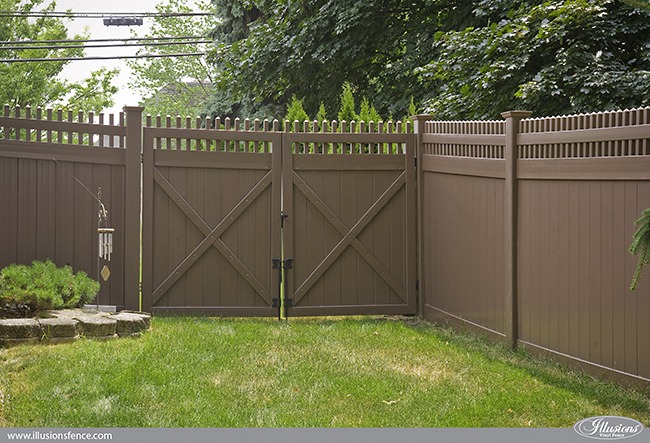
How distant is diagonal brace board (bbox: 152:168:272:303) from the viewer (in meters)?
9.05

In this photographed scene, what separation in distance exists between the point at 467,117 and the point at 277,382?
23.7ft

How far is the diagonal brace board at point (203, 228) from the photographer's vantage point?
9055 millimetres

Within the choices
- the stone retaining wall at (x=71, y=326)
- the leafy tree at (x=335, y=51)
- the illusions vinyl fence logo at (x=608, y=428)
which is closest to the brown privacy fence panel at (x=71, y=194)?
the stone retaining wall at (x=71, y=326)

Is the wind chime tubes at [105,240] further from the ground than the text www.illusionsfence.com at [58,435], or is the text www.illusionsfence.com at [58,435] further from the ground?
the wind chime tubes at [105,240]

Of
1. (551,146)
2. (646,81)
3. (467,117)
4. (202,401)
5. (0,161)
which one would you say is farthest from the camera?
(467,117)

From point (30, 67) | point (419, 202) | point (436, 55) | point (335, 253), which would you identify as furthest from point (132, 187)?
point (30, 67)

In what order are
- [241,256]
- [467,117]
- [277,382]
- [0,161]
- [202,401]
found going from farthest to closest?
[467,117] < [241,256] < [0,161] < [277,382] < [202,401]

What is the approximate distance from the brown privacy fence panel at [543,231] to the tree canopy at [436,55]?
2.31m

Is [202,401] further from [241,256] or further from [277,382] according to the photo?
[241,256]

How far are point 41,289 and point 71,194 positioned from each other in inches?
49.1

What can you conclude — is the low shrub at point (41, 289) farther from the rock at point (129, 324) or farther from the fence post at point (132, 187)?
the fence post at point (132, 187)

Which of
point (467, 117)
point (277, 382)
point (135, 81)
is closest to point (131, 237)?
point (277, 382)

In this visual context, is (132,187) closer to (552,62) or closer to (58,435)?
(58,435)

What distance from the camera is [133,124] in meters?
8.98
